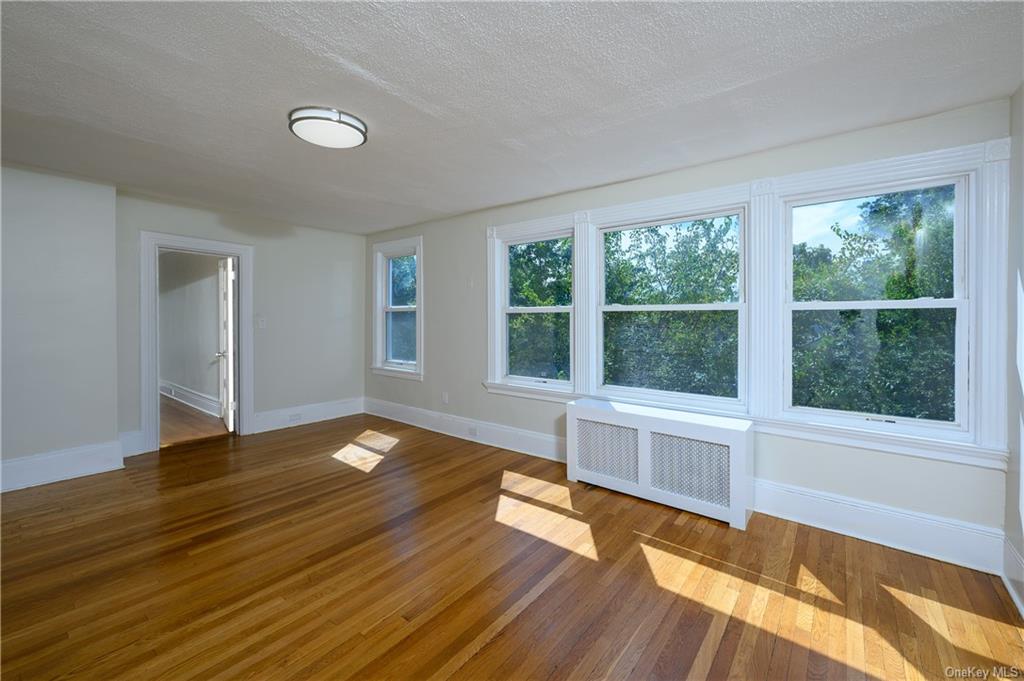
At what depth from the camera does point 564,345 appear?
12.9ft

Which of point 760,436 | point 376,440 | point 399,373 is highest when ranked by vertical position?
point 399,373

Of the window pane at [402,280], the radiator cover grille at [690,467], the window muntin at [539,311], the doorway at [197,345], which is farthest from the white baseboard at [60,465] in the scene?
the radiator cover grille at [690,467]

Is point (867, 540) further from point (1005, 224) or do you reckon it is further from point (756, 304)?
point (1005, 224)

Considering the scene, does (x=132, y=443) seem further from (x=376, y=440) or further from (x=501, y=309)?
(x=501, y=309)

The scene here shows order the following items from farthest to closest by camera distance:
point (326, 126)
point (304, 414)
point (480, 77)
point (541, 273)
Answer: point (304, 414), point (541, 273), point (326, 126), point (480, 77)

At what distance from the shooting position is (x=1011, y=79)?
196 cm

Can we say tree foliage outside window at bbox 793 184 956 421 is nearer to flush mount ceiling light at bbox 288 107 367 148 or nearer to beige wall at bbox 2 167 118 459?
flush mount ceiling light at bbox 288 107 367 148

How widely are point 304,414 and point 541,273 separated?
3.44 m

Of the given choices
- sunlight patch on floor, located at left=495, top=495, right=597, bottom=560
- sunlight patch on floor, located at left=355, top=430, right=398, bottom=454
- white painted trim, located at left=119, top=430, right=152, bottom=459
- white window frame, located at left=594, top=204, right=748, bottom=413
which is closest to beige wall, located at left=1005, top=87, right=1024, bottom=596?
white window frame, located at left=594, top=204, right=748, bottom=413

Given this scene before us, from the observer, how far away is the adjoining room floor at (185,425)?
15.3ft

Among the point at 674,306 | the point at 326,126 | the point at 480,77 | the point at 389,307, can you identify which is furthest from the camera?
the point at 389,307

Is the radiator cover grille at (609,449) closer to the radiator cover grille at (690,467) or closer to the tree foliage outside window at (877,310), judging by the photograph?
the radiator cover grille at (690,467)

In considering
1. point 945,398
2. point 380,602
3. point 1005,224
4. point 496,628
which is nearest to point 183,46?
point 380,602

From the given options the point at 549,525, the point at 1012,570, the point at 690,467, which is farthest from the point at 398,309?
the point at 1012,570
